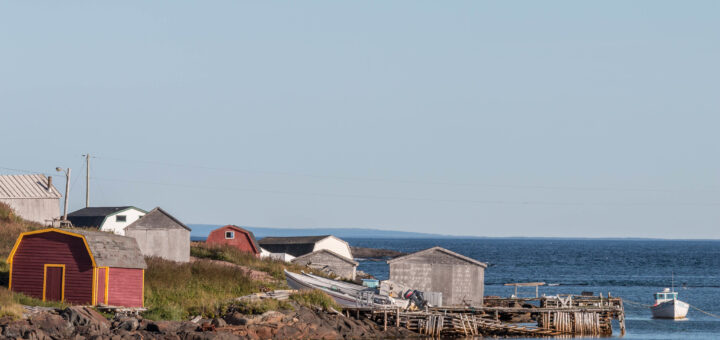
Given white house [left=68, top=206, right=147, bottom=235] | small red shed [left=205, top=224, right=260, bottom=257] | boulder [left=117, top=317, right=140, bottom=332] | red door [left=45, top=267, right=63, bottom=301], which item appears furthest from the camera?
small red shed [left=205, top=224, right=260, bottom=257]

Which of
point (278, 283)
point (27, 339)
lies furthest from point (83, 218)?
point (27, 339)

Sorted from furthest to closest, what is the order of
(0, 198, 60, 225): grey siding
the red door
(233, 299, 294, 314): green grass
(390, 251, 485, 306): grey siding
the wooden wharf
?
1. (0, 198, 60, 225): grey siding
2. (390, 251, 485, 306): grey siding
3. the wooden wharf
4. (233, 299, 294, 314): green grass
5. the red door

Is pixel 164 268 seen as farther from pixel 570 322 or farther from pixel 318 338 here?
pixel 570 322

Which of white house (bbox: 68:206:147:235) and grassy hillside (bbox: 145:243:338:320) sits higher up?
white house (bbox: 68:206:147:235)

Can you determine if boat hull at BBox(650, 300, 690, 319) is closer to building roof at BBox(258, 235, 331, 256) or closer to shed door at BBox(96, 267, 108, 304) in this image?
building roof at BBox(258, 235, 331, 256)

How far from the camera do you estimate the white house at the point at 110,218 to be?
74500mm

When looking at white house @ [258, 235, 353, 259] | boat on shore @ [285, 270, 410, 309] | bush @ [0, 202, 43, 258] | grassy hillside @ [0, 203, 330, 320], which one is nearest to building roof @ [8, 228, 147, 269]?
grassy hillside @ [0, 203, 330, 320]

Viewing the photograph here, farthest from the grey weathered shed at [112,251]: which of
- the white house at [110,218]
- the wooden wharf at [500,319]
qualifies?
the white house at [110,218]

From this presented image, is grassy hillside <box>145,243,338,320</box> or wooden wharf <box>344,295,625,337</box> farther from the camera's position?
wooden wharf <box>344,295,625,337</box>

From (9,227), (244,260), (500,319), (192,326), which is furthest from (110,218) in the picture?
(192,326)

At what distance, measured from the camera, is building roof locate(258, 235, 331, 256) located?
92.9 meters

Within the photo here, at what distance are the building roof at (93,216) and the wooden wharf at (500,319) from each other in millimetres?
28611

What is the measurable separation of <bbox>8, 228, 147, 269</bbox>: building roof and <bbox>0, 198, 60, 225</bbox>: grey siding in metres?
26.5

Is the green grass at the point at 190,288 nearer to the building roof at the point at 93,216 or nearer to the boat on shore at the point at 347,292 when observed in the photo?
the boat on shore at the point at 347,292
